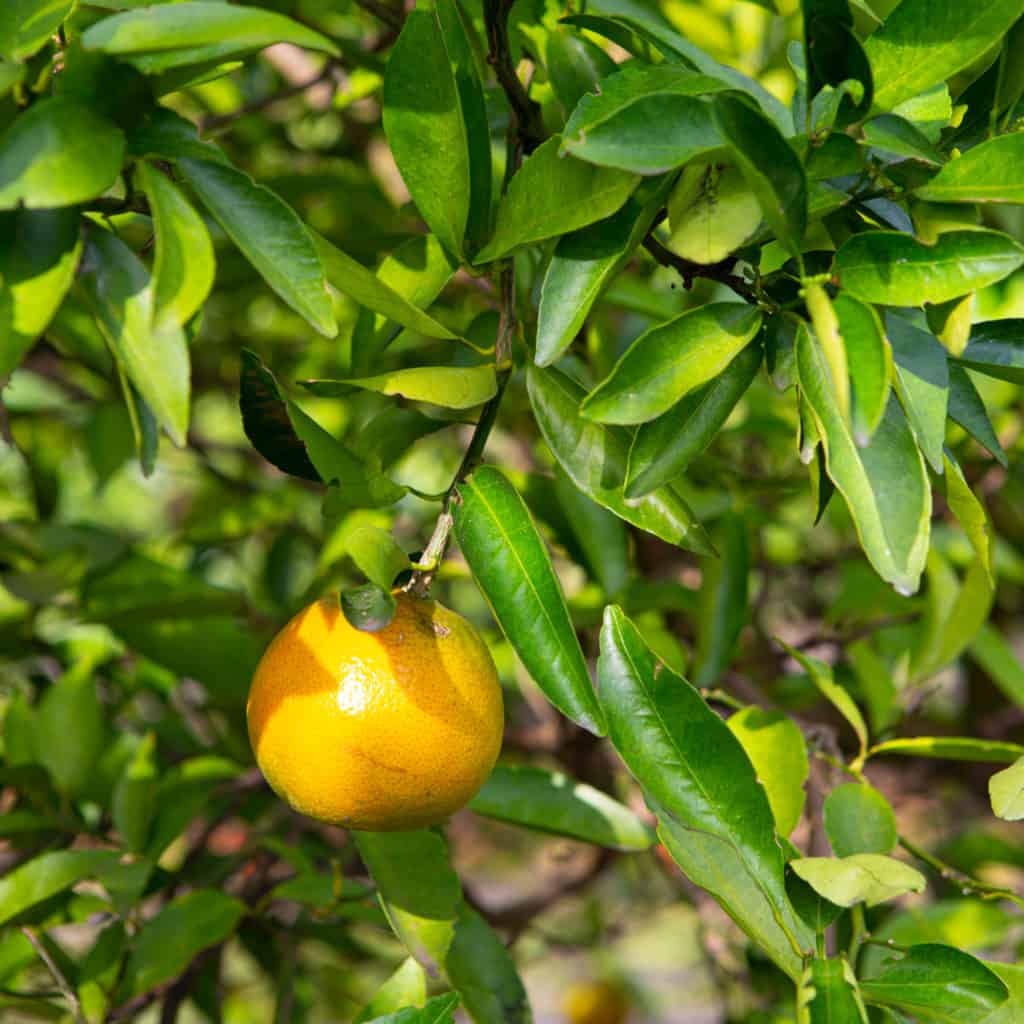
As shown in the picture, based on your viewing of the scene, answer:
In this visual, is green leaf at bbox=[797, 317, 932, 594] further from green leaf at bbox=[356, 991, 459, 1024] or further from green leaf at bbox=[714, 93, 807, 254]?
green leaf at bbox=[356, 991, 459, 1024]

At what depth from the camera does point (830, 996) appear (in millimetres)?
653

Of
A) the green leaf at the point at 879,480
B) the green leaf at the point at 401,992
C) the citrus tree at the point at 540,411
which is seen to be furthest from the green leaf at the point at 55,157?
the green leaf at the point at 401,992

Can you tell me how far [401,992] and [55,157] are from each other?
2.04 feet

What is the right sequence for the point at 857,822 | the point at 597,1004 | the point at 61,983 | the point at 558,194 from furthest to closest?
the point at 597,1004 → the point at 61,983 → the point at 857,822 → the point at 558,194

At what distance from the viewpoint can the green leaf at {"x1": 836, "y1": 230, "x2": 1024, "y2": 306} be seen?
59 centimetres

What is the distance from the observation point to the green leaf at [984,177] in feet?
1.99

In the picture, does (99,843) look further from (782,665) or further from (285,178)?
(782,665)

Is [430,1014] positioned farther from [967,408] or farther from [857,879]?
[967,408]

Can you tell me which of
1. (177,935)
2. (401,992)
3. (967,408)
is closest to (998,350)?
(967,408)

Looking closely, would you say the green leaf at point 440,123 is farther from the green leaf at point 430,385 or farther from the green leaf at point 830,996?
the green leaf at point 830,996

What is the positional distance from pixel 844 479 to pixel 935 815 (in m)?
1.76

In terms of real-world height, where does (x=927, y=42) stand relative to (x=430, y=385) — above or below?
above

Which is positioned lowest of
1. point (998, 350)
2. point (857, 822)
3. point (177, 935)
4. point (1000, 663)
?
point (1000, 663)

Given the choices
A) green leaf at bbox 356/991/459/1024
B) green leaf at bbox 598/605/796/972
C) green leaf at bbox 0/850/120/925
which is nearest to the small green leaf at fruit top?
green leaf at bbox 598/605/796/972
